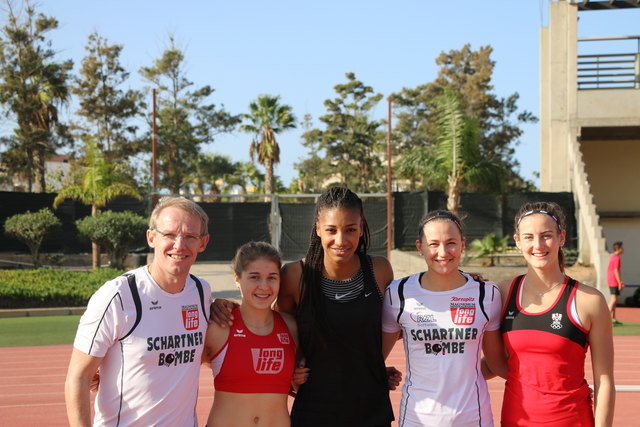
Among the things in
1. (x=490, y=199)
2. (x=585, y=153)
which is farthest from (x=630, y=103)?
(x=490, y=199)

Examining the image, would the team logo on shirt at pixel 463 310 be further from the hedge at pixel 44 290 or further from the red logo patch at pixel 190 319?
the hedge at pixel 44 290

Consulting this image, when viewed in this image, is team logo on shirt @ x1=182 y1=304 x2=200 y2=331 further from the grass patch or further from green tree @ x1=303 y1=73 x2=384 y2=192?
green tree @ x1=303 y1=73 x2=384 y2=192

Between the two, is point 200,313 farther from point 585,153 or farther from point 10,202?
point 585,153

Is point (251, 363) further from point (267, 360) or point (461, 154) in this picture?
point (461, 154)

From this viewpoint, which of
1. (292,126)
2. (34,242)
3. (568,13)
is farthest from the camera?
(292,126)

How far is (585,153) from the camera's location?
76.6ft

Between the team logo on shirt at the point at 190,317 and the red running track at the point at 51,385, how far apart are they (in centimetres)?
338

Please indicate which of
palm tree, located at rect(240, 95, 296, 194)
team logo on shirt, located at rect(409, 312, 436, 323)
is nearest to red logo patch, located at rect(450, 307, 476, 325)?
team logo on shirt, located at rect(409, 312, 436, 323)

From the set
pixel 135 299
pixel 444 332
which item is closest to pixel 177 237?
pixel 135 299

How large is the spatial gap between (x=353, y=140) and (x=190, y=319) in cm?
3655

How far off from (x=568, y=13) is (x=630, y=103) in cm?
362

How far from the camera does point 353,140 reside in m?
39.3

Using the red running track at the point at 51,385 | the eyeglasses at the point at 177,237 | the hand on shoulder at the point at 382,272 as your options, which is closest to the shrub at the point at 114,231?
the red running track at the point at 51,385

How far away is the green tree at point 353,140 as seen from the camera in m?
39.2
